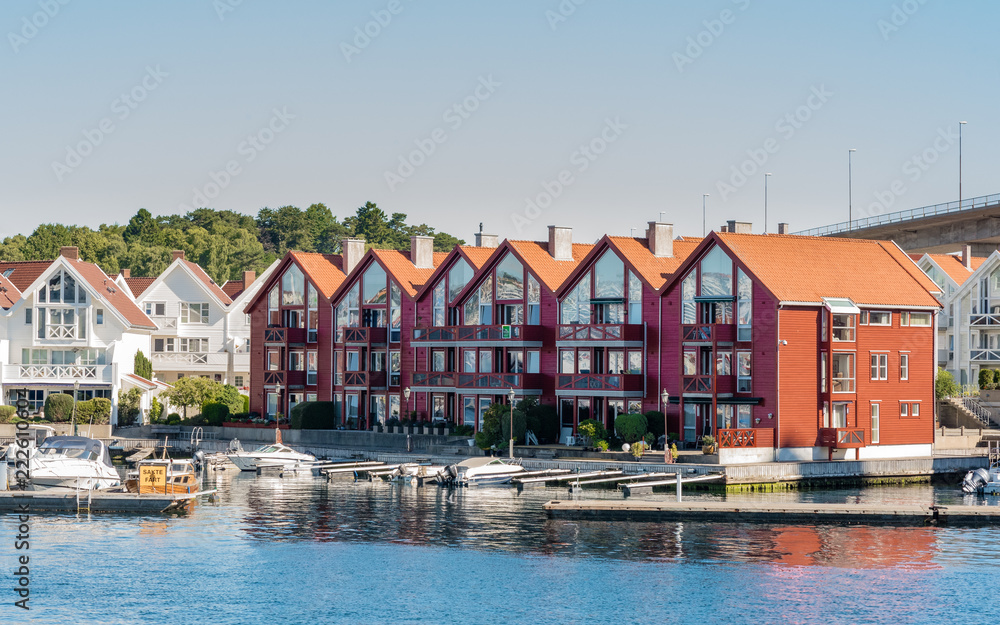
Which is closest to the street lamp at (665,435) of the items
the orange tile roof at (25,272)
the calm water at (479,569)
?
the calm water at (479,569)

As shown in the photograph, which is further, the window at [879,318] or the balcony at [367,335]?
the balcony at [367,335]

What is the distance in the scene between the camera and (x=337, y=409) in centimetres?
8688

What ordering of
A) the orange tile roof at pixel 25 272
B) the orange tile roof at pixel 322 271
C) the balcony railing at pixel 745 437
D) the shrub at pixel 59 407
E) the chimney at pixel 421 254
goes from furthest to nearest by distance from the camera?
1. the orange tile roof at pixel 25 272
2. the shrub at pixel 59 407
3. the orange tile roof at pixel 322 271
4. the chimney at pixel 421 254
5. the balcony railing at pixel 745 437

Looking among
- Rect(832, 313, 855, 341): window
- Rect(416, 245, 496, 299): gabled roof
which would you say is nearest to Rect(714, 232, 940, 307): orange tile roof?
Rect(832, 313, 855, 341): window

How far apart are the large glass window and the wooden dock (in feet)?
79.2

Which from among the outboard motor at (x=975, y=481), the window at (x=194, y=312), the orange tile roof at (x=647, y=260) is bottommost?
the outboard motor at (x=975, y=481)

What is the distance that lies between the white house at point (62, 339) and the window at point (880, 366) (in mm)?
47660

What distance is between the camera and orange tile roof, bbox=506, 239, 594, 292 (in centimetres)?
7681

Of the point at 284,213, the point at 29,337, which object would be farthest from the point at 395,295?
the point at 284,213

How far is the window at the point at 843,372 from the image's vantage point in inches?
2665

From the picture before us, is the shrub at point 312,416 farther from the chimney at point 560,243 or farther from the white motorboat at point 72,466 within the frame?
the white motorboat at point 72,466

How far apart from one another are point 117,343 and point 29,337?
5687mm

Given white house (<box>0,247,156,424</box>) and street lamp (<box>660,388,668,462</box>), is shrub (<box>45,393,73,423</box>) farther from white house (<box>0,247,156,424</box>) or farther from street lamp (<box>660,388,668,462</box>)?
street lamp (<box>660,388,668,462</box>)

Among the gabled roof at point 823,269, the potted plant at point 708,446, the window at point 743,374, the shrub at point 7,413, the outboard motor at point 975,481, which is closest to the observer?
the outboard motor at point 975,481
